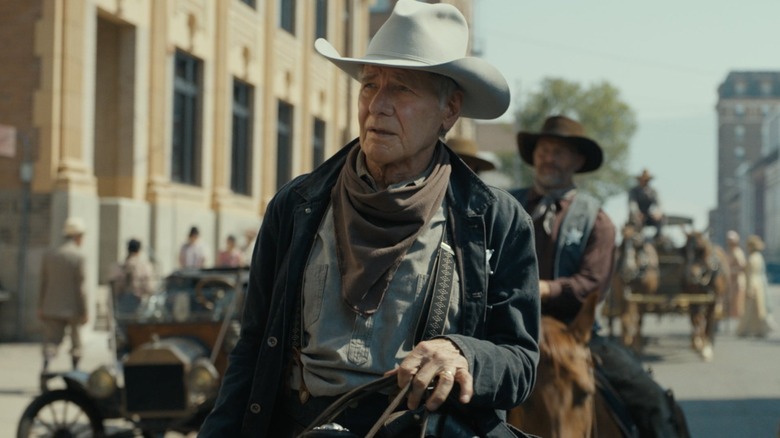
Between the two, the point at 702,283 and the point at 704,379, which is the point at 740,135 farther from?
the point at 704,379

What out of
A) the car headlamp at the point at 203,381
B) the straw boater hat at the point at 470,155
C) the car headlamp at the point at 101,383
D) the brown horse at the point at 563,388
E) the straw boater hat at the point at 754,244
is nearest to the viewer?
the brown horse at the point at 563,388

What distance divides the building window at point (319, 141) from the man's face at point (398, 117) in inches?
1418

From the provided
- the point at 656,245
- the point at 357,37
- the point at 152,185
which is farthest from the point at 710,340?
the point at 357,37

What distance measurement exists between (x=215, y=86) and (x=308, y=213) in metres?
26.0

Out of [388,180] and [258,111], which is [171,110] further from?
[388,180]

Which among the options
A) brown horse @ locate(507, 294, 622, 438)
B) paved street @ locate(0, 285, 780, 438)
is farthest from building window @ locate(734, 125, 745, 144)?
brown horse @ locate(507, 294, 622, 438)

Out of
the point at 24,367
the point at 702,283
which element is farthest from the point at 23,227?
the point at 702,283

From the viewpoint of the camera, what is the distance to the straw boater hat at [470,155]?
982 cm

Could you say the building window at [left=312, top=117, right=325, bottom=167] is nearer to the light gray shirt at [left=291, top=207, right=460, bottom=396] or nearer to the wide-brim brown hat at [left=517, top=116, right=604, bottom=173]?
the wide-brim brown hat at [left=517, top=116, right=604, bottom=173]

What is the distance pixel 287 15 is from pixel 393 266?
109 ft

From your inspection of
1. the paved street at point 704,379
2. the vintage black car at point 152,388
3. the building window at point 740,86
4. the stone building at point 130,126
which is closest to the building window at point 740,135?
the building window at point 740,86

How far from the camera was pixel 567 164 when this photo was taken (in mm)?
7293

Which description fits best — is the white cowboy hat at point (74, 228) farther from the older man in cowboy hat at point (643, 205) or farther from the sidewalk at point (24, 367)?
the older man in cowboy hat at point (643, 205)

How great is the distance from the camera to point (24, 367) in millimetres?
16797
